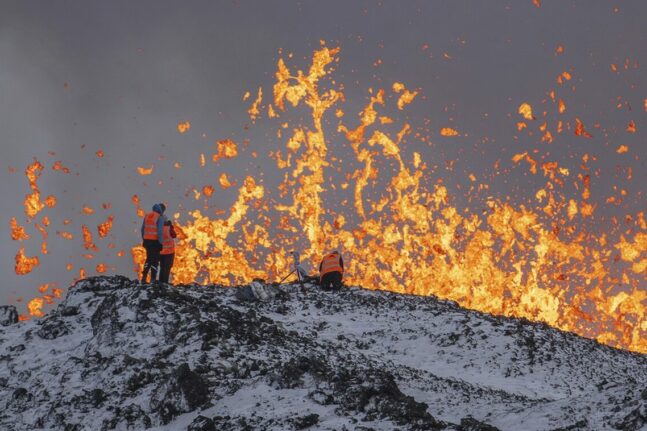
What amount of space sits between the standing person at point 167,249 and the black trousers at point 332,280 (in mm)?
6329

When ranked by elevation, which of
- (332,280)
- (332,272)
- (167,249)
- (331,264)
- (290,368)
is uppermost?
(167,249)

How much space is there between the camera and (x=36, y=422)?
995 cm

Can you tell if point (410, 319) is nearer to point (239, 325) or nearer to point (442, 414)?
point (239, 325)

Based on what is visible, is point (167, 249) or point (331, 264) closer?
point (167, 249)

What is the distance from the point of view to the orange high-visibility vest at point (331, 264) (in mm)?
22531

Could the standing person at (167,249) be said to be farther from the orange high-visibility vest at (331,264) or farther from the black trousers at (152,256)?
the orange high-visibility vest at (331,264)

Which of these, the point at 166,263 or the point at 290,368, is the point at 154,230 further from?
the point at 290,368

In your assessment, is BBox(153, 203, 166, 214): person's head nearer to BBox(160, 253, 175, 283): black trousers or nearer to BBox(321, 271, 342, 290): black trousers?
BBox(160, 253, 175, 283): black trousers

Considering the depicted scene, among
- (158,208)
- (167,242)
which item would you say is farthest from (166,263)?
(158,208)

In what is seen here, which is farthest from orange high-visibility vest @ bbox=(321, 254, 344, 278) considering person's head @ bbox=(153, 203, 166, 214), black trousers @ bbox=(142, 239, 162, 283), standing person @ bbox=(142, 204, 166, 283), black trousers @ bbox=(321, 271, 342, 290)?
person's head @ bbox=(153, 203, 166, 214)

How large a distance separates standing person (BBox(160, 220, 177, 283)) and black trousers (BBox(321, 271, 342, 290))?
6.33 m

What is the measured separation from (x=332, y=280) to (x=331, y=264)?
0.56 m

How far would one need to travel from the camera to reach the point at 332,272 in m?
22.5

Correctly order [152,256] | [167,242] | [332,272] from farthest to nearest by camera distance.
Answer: [332,272] → [152,256] → [167,242]
